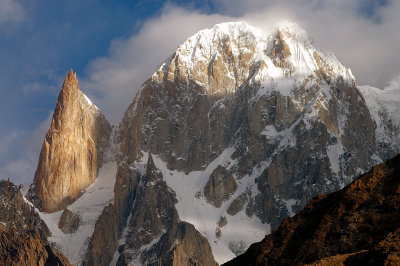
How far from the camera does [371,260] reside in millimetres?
59969

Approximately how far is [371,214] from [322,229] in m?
4.01

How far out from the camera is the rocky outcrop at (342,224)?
2849 inches

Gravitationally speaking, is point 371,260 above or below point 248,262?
below

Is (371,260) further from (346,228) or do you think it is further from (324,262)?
(346,228)

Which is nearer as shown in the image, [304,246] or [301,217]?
[304,246]

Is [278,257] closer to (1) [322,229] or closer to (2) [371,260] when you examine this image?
(1) [322,229]

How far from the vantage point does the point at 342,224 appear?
74312mm

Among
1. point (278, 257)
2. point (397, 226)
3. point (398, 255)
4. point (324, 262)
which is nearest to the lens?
point (398, 255)

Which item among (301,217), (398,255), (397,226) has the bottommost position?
(398,255)

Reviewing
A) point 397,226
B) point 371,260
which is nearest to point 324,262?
point 371,260

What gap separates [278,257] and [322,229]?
4392mm

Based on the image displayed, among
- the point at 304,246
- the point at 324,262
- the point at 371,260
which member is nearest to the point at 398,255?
the point at 371,260

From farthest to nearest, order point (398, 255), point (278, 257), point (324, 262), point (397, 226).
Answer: point (278, 257) → point (397, 226) → point (324, 262) → point (398, 255)

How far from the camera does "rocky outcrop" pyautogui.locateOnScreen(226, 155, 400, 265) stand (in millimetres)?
72375
